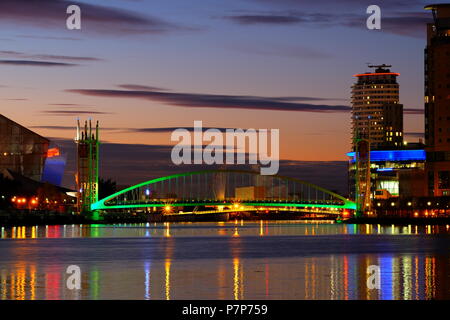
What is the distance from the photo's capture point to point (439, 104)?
582 ft

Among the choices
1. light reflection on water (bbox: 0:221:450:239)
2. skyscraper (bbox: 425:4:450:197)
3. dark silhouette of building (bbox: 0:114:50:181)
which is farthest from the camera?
skyscraper (bbox: 425:4:450:197)

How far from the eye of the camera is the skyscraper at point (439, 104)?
175 meters

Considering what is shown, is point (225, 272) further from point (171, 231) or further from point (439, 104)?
point (439, 104)

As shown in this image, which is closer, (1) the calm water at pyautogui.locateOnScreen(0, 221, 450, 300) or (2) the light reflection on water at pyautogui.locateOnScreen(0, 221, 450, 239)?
(1) the calm water at pyautogui.locateOnScreen(0, 221, 450, 300)

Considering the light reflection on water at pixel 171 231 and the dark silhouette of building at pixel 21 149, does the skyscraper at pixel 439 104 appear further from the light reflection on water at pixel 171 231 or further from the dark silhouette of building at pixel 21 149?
the dark silhouette of building at pixel 21 149

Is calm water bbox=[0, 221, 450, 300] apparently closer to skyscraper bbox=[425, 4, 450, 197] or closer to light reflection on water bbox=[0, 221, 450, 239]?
light reflection on water bbox=[0, 221, 450, 239]

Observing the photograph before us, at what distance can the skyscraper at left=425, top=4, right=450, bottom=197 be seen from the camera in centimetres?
17525

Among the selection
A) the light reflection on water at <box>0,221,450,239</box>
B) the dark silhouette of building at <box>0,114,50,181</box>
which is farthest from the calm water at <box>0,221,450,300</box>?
the dark silhouette of building at <box>0,114,50,181</box>

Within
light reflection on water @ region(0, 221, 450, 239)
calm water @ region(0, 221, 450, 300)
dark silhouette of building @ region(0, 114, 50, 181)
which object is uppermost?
dark silhouette of building @ region(0, 114, 50, 181)

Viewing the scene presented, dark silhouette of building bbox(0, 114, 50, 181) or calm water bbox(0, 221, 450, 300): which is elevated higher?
dark silhouette of building bbox(0, 114, 50, 181)

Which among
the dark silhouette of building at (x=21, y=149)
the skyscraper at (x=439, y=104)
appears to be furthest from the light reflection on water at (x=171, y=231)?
the skyscraper at (x=439, y=104)

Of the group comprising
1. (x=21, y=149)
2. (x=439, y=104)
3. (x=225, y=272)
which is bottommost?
(x=225, y=272)

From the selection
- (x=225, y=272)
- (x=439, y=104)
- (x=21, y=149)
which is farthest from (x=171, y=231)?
(x=225, y=272)
